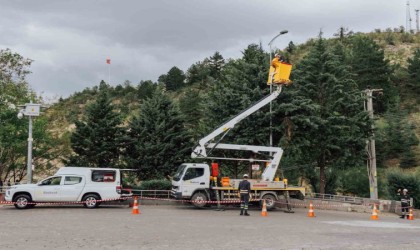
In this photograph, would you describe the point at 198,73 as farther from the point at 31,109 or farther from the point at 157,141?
Result: the point at 31,109

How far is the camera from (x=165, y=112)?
3181 centimetres

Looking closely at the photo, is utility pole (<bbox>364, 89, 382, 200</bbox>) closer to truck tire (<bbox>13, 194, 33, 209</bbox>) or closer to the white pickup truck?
the white pickup truck

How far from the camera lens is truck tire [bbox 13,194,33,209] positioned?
2042 centimetres

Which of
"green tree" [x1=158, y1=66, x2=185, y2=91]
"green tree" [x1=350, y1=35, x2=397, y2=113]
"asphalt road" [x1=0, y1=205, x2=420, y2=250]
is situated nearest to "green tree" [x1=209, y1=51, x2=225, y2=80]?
"green tree" [x1=158, y1=66, x2=185, y2=91]

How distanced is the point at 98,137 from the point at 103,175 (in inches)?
345

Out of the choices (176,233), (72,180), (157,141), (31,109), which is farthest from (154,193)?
(176,233)

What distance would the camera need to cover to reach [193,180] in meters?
22.4

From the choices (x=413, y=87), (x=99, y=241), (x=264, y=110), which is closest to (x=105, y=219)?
(x=99, y=241)

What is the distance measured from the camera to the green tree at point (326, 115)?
26750 mm

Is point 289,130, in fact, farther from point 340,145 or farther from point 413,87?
point 413,87

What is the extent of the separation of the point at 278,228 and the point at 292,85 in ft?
50.6

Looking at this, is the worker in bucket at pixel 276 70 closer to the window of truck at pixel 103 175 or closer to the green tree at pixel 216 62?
the window of truck at pixel 103 175

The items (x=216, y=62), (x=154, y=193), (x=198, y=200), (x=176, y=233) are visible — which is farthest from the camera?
(x=216, y=62)

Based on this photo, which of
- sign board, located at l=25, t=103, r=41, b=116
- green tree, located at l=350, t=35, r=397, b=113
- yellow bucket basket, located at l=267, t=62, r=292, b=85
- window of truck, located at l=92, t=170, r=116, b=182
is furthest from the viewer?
green tree, located at l=350, t=35, r=397, b=113
